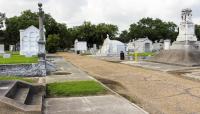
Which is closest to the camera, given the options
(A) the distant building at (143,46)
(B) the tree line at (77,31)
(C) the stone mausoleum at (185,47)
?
(C) the stone mausoleum at (185,47)

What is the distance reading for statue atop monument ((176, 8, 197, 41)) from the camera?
28.2 meters

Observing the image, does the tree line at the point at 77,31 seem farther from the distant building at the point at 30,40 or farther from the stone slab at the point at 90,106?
the stone slab at the point at 90,106

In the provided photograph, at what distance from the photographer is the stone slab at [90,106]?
9.12 meters

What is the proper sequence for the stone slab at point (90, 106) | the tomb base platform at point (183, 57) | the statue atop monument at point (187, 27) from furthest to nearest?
1. the statue atop monument at point (187, 27)
2. the tomb base platform at point (183, 57)
3. the stone slab at point (90, 106)

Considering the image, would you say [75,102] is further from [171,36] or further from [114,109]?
[171,36]

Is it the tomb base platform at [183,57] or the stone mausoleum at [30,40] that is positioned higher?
the stone mausoleum at [30,40]

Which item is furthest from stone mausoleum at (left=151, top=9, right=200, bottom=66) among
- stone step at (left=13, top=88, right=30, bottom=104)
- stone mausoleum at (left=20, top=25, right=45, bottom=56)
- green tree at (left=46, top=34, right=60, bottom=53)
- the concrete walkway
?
green tree at (left=46, top=34, right=60, bottom=53)

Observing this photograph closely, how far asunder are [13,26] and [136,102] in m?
67.3

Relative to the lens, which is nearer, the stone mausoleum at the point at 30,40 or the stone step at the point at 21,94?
the stone step at the point at 21,94

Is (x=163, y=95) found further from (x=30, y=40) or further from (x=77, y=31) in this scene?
(x=77, y=31)

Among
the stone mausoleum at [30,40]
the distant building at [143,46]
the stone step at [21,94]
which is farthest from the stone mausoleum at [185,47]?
the distant building at [143,46]

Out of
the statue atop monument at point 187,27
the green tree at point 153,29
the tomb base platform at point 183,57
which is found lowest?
the tomb base platform at point 183,57

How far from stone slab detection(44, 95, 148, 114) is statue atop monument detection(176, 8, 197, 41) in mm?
18542

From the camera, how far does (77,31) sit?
291 ft
